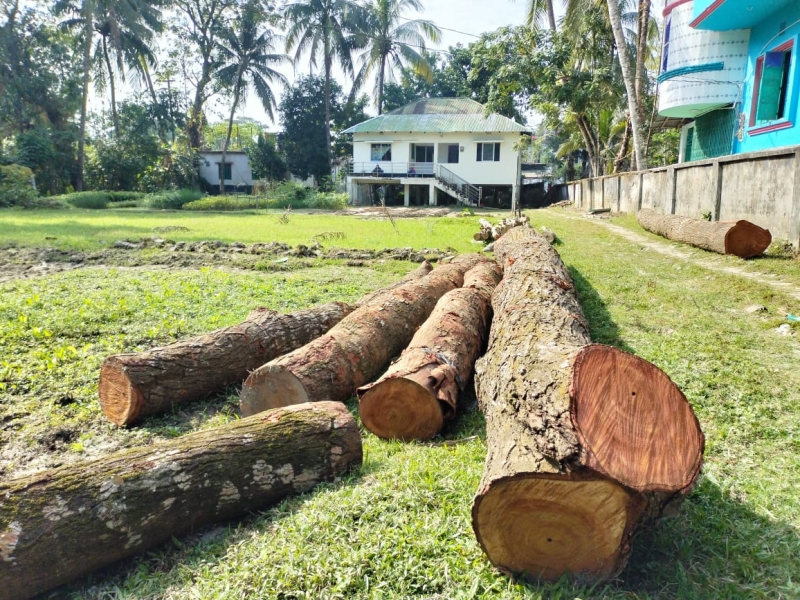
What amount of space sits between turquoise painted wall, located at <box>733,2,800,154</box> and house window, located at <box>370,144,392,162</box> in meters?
23.4

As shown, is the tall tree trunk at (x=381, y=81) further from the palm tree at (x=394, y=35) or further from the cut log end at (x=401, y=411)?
the cut log end at (x=401, y=411)

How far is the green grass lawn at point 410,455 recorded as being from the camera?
89.8 inches

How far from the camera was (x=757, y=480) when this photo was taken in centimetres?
299

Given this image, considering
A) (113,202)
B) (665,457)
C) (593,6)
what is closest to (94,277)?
(665,457)

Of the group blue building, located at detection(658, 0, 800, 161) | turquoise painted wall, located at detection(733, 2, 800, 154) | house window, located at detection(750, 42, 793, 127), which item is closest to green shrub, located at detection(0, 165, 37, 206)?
blue building, located at detection(658, 0, 800, 161)

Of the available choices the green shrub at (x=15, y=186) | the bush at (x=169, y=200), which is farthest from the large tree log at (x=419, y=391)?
the bush at (x=169, y=200)

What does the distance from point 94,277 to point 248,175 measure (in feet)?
124

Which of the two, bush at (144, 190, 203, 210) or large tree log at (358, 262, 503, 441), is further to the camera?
bush at (144, 190, 203, 210)

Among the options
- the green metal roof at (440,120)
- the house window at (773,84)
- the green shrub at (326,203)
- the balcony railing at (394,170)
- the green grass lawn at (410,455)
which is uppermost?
the green metal roof at (440,120)

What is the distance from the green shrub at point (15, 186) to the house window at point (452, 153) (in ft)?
77.8

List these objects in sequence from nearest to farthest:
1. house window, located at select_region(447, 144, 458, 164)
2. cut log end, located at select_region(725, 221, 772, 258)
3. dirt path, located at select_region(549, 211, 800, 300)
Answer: dirt path, located at select_region(549, 211, 800, 300) < cut log end, located at select_region(725, 221, 772, 258) < house window, located at select_region(447, 144, 458, 164)

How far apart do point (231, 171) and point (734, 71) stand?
37073 mm

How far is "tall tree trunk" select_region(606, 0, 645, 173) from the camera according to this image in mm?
18203

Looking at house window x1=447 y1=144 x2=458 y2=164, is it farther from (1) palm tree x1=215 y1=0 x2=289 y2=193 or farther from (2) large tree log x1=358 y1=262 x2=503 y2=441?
(2) large tree log x1=358 y1=262 x2=503 y2=441
